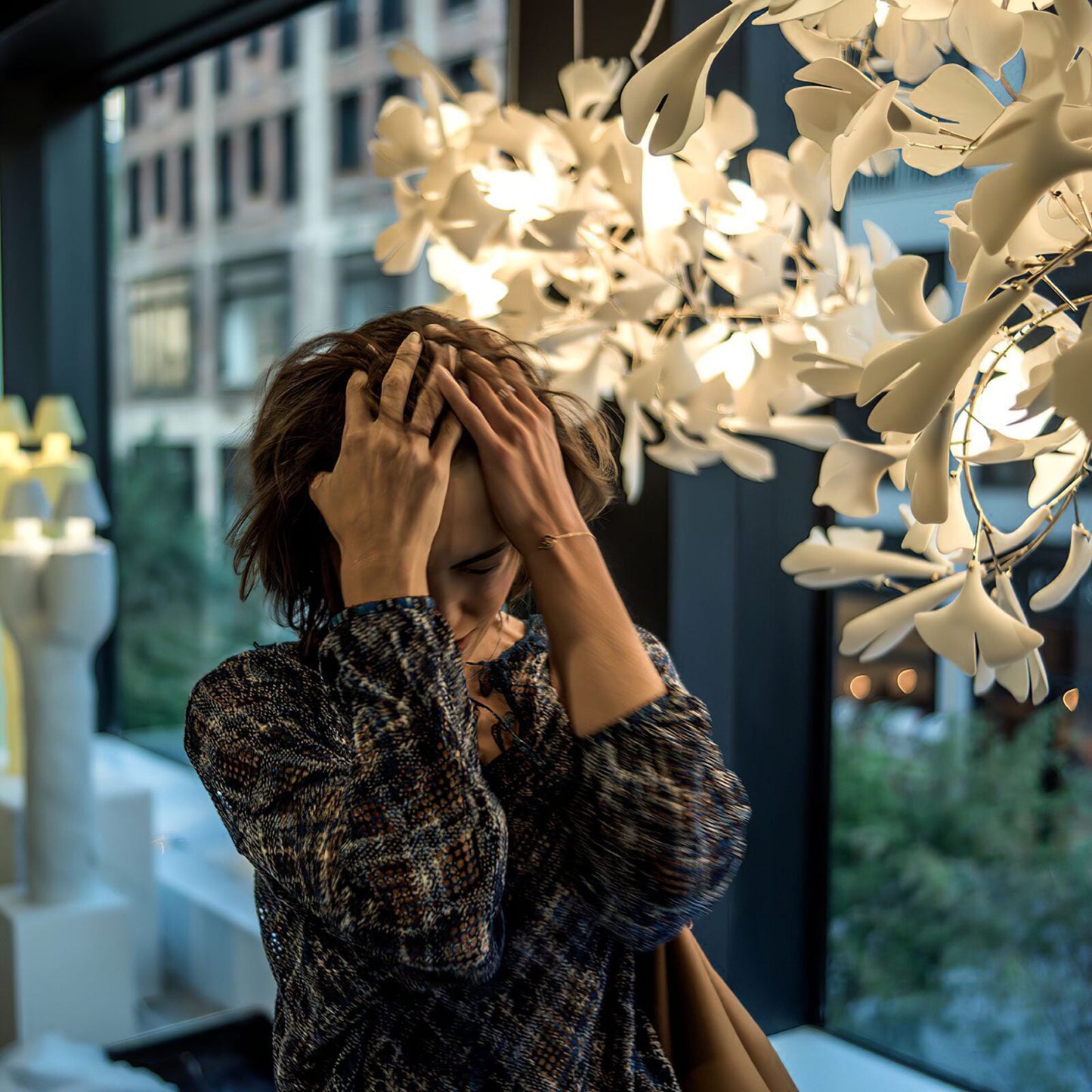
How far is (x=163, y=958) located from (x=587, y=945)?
2.27m

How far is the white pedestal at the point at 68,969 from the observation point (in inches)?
89.3

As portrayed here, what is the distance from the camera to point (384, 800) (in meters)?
0.74

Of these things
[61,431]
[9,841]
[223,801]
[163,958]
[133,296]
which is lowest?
[163,958]

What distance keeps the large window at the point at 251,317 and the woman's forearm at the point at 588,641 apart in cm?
199

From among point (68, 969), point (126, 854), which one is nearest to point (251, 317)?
point (126, 854)

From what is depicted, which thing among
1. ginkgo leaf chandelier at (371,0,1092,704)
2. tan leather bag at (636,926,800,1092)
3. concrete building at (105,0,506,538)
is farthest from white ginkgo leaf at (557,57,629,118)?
concrete building at (105,0,506,538)

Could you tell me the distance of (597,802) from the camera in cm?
75

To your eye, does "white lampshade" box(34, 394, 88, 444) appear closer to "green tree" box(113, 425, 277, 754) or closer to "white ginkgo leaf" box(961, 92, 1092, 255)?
"green tree" box(113, 425, 277, 754)

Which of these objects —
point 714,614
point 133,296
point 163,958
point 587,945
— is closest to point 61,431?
point 133,296

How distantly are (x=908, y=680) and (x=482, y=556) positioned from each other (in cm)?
79

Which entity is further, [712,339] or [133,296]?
[133,296]

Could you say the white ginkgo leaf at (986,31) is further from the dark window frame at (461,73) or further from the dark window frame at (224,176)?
the dark window frame at (224,176)

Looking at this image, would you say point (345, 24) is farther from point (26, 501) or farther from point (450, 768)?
point (450, 768)

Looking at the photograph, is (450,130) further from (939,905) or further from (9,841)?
(9,841)
